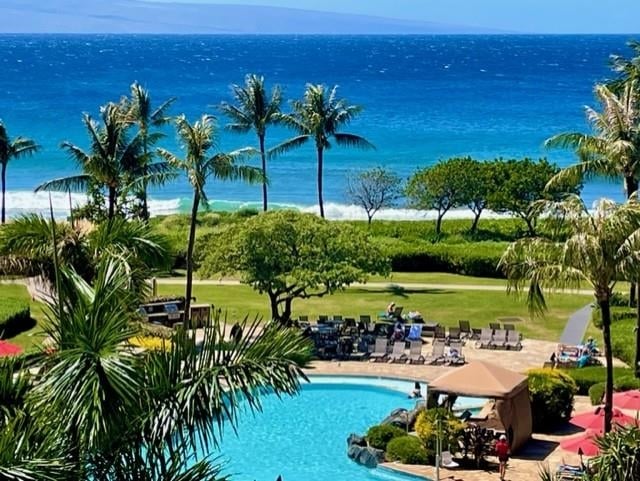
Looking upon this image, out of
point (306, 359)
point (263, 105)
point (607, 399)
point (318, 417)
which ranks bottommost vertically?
point (318, 417)

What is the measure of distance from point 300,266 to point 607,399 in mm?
13080

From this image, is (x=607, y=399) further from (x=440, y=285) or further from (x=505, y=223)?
(x=505, y=223)

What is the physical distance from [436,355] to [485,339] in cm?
227

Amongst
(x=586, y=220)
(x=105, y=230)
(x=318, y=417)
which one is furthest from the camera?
(x=318, y=417)

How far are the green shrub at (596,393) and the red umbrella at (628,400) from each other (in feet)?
9.18

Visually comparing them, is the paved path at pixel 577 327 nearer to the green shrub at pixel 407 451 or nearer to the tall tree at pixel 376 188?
the green shrub at pixel 407 451

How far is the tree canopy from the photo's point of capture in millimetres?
32125

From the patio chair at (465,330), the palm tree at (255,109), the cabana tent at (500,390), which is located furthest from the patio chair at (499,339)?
the palm tree at (255,109)

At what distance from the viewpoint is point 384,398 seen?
28188 millimetres

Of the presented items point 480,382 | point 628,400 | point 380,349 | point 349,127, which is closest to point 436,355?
point 380,349

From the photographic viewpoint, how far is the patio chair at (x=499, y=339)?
32.0m

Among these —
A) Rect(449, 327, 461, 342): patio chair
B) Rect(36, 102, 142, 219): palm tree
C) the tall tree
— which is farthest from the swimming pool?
the tall tree

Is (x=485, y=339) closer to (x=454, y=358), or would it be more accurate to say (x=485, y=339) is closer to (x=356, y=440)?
(x=454, y=358)

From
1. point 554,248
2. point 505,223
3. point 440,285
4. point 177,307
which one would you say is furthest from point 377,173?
point 554,248
